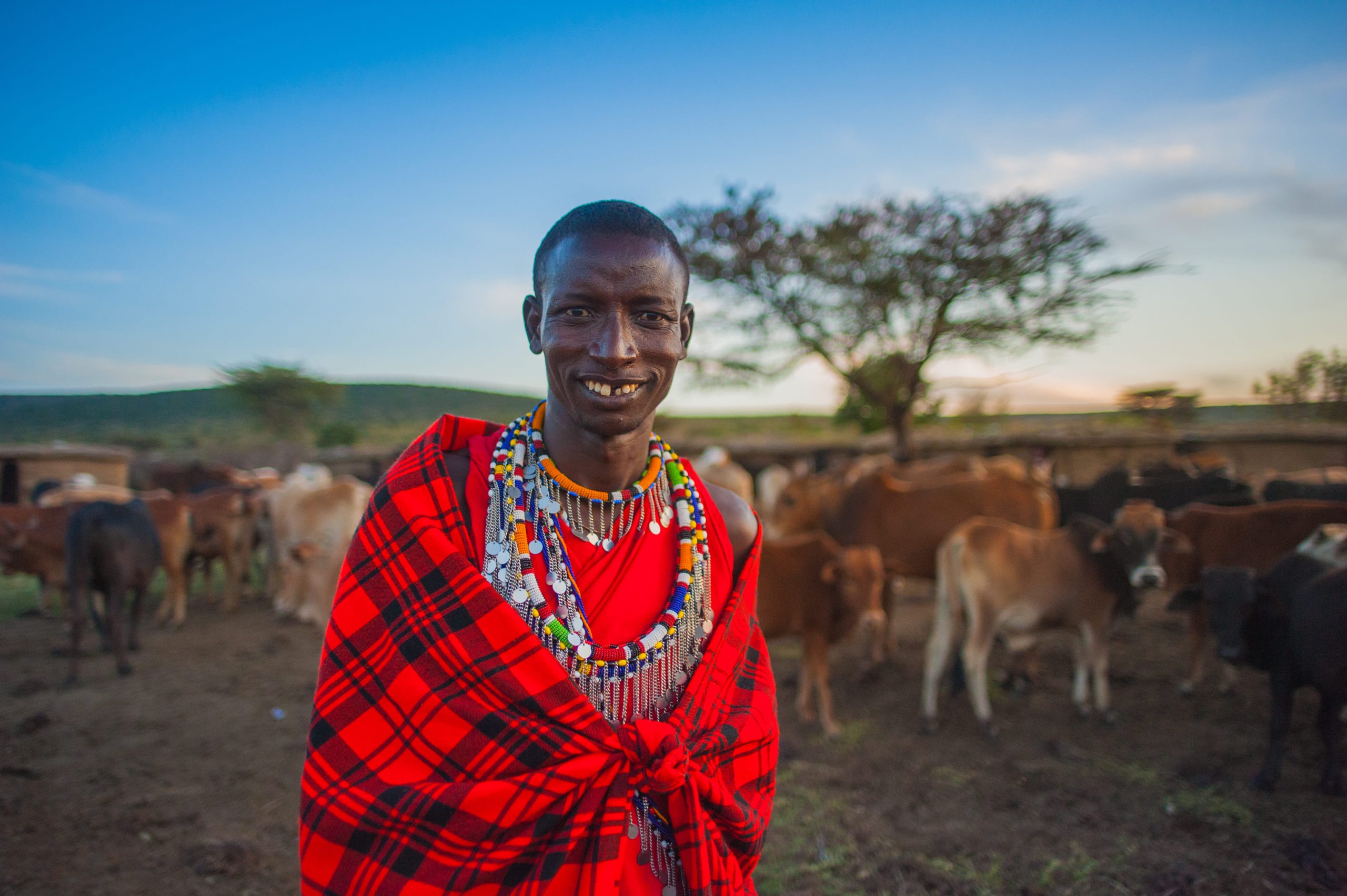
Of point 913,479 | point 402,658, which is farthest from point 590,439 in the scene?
point 913,479

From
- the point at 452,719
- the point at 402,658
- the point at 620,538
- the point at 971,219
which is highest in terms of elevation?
the point at 971,219

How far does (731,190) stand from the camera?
1822cm

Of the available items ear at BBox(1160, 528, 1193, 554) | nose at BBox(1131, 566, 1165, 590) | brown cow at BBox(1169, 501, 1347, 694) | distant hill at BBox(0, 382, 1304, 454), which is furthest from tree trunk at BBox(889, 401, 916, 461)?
nose at BBox(1131, 566, 1165, 590)

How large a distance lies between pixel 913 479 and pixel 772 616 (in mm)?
6685

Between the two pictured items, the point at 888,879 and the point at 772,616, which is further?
the point at 772,616

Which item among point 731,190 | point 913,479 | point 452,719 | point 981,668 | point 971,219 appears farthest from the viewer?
point 731,190

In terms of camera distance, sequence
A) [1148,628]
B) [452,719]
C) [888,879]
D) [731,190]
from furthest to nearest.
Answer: [731,190] < [1148,628] < [888,879] < [452,719]

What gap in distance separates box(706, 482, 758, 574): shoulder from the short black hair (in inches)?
24.5

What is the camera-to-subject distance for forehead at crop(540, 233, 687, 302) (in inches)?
62.0

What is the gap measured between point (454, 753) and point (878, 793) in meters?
4.36

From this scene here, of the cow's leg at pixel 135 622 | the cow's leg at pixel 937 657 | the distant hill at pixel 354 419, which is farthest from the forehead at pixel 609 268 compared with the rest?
the distant hill at pixel 354 419

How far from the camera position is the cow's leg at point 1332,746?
4.50 m

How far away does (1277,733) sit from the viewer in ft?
15.4

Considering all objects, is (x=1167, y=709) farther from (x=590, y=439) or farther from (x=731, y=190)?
(x=731, y=190)
